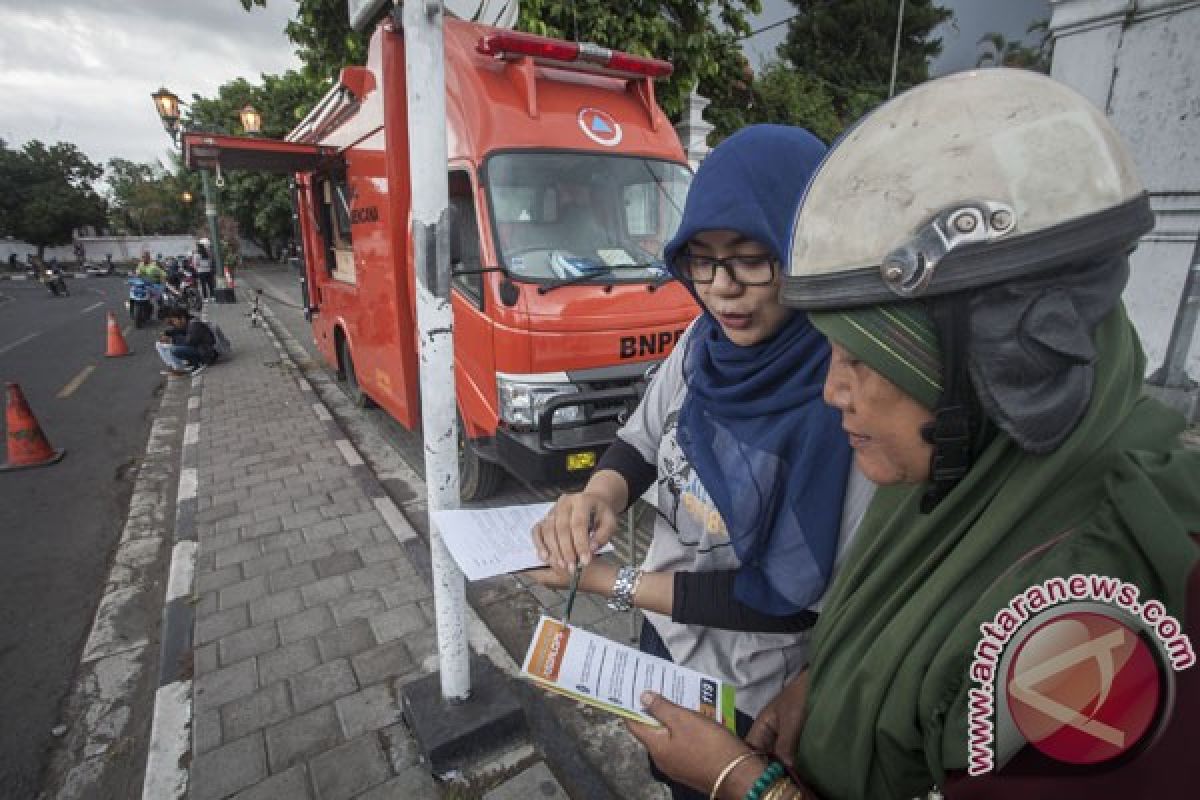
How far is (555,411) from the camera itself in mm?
3326

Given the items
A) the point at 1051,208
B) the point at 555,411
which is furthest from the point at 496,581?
the point at 1051,208

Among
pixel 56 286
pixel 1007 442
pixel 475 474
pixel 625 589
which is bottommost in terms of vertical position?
Answer: pixel 56 286

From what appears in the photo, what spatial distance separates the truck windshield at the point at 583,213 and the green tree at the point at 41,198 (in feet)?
216

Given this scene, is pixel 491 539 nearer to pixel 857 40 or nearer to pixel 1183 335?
pixel 1183 335

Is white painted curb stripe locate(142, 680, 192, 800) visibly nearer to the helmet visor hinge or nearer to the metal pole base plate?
the metal pole base plate

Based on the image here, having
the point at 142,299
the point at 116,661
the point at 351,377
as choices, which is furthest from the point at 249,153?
the point at 142,299

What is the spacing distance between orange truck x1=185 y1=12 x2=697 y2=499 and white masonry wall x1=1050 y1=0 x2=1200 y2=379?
4.51 metres

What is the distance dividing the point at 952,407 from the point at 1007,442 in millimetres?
78

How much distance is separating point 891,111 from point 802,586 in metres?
0.80

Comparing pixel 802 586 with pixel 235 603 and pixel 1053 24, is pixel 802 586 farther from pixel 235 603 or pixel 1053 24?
pixel 1053 24

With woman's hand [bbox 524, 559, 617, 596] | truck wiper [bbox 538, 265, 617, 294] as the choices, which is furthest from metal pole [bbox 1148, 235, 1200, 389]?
woman's hand [bbox 524, 559, 617, 596]

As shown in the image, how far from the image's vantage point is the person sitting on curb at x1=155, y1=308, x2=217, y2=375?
325 inches

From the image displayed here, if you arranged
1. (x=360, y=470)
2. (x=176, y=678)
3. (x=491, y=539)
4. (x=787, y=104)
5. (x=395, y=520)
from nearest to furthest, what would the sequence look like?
(x=491, y=539) → (x=176, y=678) → (x=395, y=520) → (x=360, y=470) → (x=787, y=104)

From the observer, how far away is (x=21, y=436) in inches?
209
